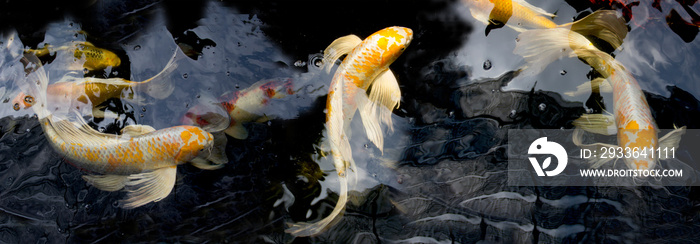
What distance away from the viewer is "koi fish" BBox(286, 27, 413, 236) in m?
2.51

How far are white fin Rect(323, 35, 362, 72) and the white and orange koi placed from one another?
0.41 m

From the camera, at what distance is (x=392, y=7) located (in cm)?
307

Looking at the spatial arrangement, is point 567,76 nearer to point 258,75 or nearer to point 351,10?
point 351,10

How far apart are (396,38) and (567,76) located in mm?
1139

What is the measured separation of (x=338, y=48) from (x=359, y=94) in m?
0.43

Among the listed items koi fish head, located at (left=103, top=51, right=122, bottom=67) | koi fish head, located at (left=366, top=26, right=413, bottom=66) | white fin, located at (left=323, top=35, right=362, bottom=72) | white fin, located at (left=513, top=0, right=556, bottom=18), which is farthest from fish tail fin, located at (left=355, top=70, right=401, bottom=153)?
koi fish head, located at (left=103, top=51, right=122, bottom=67)

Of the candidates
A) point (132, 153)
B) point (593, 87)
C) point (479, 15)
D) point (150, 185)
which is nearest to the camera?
point (132, 153)

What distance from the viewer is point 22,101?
2908 mm

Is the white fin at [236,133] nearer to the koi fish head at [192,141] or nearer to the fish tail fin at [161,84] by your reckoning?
the koi fish head at [192,141]

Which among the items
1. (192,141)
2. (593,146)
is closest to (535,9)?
(593,146)

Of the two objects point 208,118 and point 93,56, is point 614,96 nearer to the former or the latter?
point 208,118

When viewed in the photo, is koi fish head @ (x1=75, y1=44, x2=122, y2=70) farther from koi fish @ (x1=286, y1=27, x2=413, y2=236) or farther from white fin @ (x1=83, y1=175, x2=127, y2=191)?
koi fish @ (x1=286, y1=27, x2=413, y2=236)
